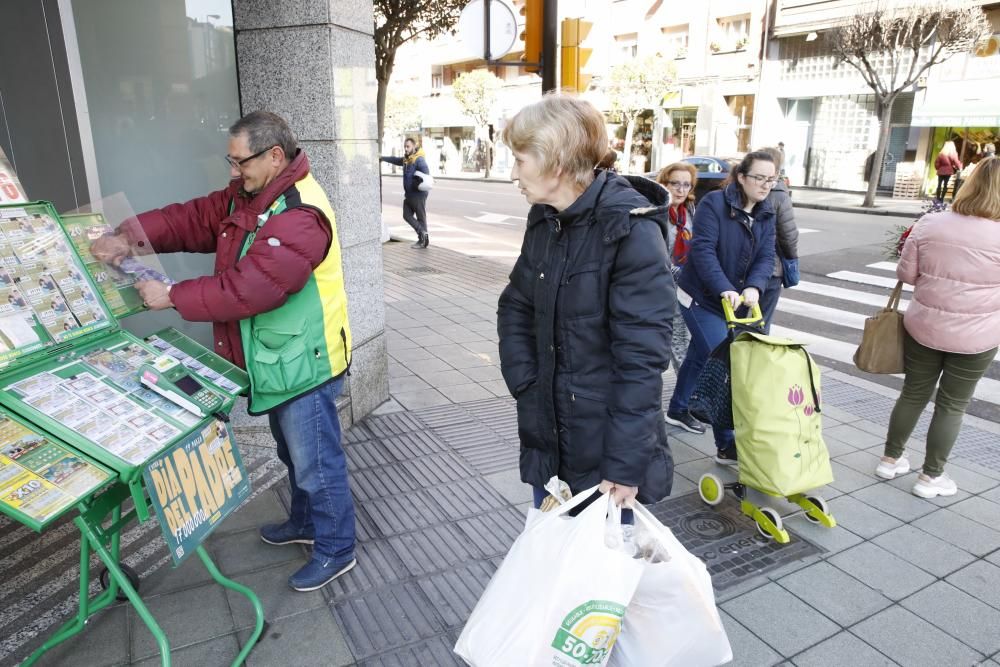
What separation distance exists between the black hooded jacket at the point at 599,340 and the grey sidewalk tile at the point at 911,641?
1325 millimetres

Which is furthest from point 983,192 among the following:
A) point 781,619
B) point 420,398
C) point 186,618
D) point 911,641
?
point 186,618

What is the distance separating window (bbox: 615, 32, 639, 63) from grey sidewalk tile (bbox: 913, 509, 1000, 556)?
34324mm

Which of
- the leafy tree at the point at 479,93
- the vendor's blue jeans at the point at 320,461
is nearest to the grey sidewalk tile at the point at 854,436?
the vendor's blue jeans at the point at 320,461

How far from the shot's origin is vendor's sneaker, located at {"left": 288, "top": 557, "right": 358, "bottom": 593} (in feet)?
10.0

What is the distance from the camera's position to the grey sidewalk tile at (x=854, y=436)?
4.73 m

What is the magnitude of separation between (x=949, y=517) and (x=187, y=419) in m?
3.73

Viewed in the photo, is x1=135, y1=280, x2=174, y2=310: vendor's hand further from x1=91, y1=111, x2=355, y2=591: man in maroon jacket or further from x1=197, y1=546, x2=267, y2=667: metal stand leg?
x1=197, y1=546, x2=267, y2=667: metal stand leg

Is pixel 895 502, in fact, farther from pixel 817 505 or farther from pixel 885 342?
pixel 885 342

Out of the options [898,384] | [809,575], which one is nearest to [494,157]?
[898,384]

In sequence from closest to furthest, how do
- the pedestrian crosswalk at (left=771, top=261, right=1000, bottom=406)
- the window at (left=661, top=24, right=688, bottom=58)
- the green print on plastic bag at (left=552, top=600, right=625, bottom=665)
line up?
the green print on plastic bag at (left=552, top=600, right=625, bottom=665)
the pedestrian crosswalk at (left=771, top=261, right=1000, bottom=406)
the window at (left=661, top=24, right=688, bottom=58)

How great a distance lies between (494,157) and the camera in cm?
4253

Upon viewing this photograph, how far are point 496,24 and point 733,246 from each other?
9.50 ft

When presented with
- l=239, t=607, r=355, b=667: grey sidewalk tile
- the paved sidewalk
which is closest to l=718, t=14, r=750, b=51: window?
the paved sidewalk

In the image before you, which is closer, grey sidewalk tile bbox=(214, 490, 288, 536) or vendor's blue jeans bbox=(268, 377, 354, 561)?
vendor's blue jeans bbox=(268, 377, 354, 561)
